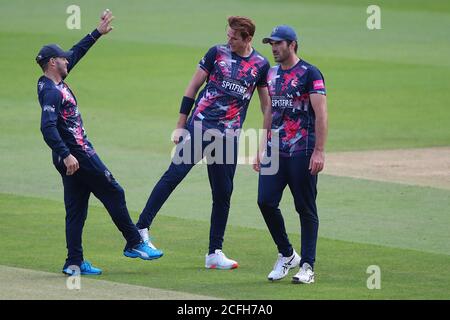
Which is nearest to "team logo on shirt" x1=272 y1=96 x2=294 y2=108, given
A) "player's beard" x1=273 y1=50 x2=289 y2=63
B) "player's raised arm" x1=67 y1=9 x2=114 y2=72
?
"player's beard" x1=273 y1=50 x2=289 y2=63

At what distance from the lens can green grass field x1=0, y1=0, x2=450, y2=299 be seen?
451 inches

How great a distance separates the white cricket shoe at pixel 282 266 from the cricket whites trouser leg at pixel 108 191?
1290 mm

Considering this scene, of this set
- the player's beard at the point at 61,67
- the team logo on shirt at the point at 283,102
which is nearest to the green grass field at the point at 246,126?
the team logo on shirt at the point at 283,102

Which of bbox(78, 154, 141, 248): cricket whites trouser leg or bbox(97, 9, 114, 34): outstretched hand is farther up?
bbox(97, 9, 114, 34): outstretched hand

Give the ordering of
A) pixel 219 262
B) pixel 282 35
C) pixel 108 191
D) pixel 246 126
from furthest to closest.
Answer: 1. pixel 246 126
2. pixel 219 262
3. pixel 108 191
4. pixel 282 35

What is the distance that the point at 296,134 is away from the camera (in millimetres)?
10805

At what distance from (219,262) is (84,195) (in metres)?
1.41

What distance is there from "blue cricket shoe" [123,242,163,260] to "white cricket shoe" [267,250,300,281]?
1.10 meters

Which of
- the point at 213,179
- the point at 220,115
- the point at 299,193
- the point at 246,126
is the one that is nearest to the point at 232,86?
the point at 220,115

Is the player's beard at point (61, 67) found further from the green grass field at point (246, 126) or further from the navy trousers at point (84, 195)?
the green grass field at point (246, 126)

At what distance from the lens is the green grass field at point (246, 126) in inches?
451

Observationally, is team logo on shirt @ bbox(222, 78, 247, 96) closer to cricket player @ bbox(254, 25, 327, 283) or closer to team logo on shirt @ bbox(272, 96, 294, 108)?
cricket player @ bbox(254, 25, 327, 283)

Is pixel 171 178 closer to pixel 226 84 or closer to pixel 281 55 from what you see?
pixel 226 84
